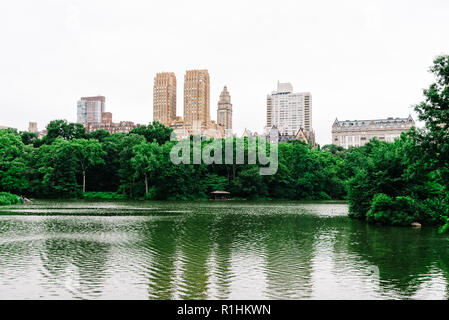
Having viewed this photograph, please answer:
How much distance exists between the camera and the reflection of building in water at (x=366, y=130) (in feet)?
570

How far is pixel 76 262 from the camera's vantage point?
13547 mm

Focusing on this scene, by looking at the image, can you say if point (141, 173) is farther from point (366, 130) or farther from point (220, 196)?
point (366, 130)

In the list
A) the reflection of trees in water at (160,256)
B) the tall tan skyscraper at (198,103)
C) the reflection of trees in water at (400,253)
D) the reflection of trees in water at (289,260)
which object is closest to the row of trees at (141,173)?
the reflection of trees in water at (160,256)

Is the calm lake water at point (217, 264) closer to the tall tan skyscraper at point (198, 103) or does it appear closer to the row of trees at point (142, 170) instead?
the row of trees at point (142, 170)

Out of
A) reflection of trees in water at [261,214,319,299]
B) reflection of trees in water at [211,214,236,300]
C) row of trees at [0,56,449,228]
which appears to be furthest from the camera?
row of trees at [0,56,449,228]

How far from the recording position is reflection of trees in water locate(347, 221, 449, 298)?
37.6 ft

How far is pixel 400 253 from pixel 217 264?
7467mm

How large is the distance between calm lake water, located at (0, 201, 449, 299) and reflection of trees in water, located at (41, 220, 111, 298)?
0.09 ft

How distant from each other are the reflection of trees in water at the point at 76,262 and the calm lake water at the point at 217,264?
0.03 metres

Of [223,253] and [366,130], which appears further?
[366,130]

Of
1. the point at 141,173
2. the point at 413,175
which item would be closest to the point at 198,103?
the point at 141,173

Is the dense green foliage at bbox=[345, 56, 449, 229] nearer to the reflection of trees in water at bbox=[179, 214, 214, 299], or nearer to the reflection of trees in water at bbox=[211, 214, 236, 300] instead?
the reflection of trees in water at bbox=[211, 214, 236, 300]

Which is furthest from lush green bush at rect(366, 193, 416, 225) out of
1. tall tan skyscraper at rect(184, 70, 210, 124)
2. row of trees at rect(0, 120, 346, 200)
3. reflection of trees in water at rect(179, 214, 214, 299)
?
tall tan skyscraper at rect(184, 70, 210, 124)

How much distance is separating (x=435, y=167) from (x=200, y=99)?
186 metres
